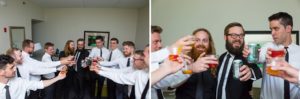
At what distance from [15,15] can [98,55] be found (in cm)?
56

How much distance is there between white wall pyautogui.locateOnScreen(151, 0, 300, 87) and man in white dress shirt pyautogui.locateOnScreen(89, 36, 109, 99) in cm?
84

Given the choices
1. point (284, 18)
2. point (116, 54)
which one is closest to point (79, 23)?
point (116, 54)

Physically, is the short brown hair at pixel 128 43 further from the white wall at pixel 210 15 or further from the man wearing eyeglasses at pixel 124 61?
the white wall at pixel 210 15

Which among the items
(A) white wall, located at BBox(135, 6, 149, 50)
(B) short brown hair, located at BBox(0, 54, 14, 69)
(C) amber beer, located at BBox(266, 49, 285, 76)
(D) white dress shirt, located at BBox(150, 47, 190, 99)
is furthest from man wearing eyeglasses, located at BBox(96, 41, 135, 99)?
(C) amber beer, located at BBox(266, 49, 285, 76)

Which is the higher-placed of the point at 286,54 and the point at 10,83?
the point at 286,54

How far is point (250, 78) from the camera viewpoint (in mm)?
1014

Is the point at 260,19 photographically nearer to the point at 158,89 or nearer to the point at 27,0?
the point at 158,89

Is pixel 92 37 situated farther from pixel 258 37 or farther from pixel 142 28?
pixel 258 37

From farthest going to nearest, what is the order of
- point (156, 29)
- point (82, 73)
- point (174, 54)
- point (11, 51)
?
point (82, 73), point (11, 51), point (156, 29), point (174, 54)

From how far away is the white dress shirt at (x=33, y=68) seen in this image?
159 cm

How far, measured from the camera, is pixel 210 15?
1190mm

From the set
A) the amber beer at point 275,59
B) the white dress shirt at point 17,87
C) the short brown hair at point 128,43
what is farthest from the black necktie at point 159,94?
the short brown hair at point 128,43

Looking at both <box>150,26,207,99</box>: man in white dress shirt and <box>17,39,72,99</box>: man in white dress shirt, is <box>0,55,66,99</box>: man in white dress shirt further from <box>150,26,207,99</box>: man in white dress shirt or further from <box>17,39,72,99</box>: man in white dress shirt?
<box>150,26,207,99</box>: man in white dress shirt

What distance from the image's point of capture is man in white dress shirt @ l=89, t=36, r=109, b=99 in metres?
1.92
